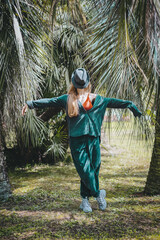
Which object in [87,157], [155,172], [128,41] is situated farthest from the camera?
[155,172]

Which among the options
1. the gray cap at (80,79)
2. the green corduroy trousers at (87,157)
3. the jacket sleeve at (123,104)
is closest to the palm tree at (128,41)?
the jacket sleeve at (123,104)

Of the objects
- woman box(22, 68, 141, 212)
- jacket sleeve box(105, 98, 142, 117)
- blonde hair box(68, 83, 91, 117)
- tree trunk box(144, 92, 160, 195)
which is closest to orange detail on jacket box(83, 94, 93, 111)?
woman box(22, 68, 141, 212)

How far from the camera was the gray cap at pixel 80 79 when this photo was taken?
2.66m

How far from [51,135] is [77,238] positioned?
495cm

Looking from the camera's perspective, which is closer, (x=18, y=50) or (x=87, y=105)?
(x=87, y=105)

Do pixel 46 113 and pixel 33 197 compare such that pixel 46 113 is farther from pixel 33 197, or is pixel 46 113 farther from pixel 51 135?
pixel 33 197

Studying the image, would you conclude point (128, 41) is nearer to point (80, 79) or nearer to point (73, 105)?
point (80, 79)

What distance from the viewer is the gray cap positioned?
2.66 metres

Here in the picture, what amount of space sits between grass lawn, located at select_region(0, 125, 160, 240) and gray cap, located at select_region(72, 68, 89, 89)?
100 cm

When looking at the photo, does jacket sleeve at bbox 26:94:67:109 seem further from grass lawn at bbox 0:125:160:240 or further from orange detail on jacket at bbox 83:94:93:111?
grass lawn at bbox 0:125:160:240

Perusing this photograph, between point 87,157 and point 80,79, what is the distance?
868 mm

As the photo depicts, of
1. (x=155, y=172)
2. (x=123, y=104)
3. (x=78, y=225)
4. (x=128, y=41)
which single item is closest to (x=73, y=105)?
(x=123, y=104)

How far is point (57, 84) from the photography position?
22.8 ft

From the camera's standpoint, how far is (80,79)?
8.71 ft
